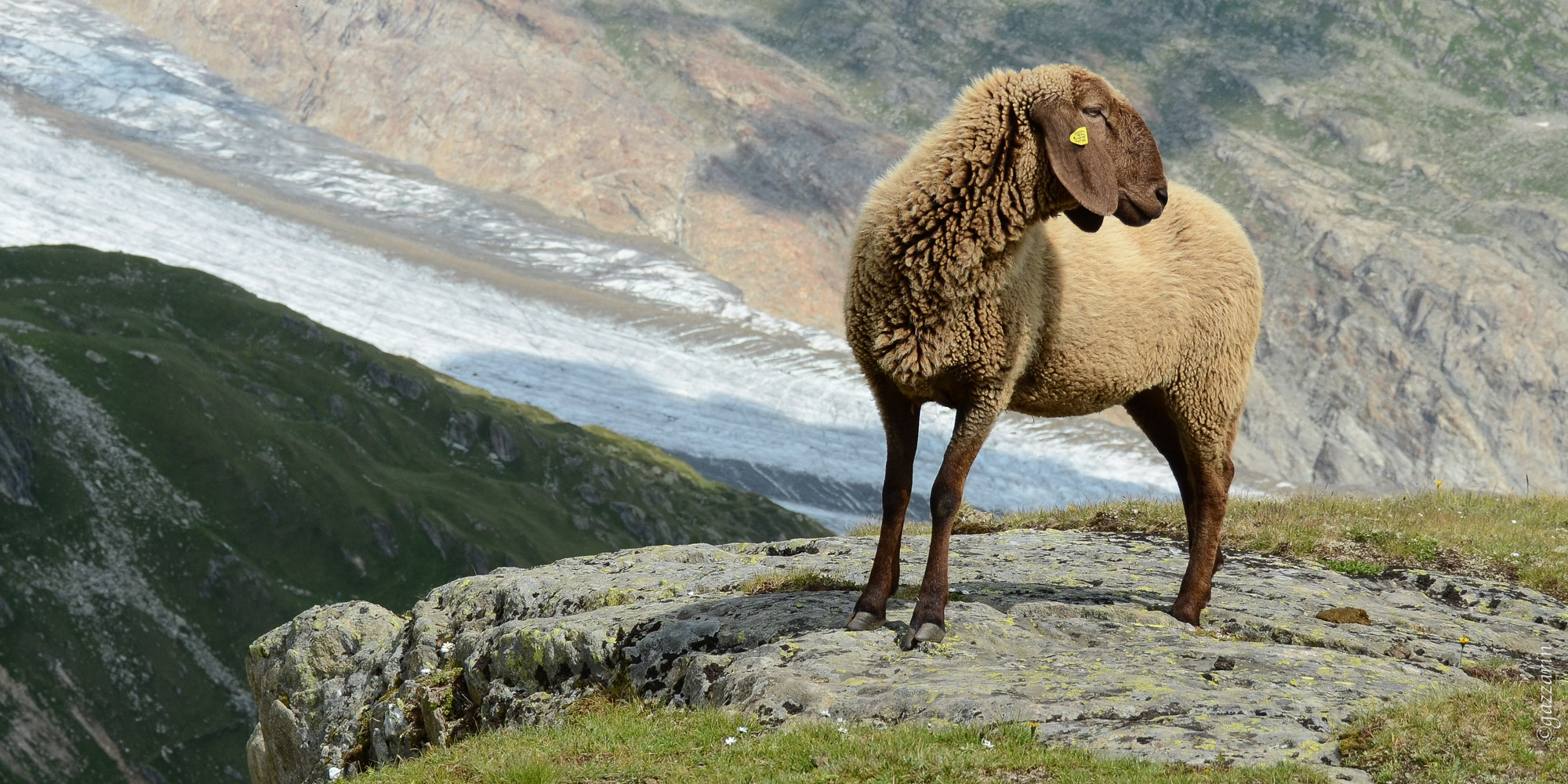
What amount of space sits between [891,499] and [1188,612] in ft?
12.5

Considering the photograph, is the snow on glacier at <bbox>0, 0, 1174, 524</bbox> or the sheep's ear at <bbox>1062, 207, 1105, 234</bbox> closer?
the sheep's ear at <bbox>1062, 207, 1105, 234</bbox>

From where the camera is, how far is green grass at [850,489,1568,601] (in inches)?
658

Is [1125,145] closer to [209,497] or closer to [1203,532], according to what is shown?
[1203,532]

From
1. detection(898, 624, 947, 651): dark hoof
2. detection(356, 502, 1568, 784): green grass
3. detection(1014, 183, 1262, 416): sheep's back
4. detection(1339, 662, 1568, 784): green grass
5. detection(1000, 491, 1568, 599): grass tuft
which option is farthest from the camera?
detection(1000, 491, 1568, 599): grass tuft

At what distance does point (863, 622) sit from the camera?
11.9 m

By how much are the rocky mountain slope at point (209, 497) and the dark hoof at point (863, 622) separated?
112488 millimetres

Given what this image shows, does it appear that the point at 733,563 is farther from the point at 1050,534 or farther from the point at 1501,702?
the point at 1501,702

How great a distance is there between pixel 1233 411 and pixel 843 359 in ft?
552

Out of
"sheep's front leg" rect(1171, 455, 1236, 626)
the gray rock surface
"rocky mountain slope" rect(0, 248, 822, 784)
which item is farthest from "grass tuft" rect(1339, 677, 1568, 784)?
"rocky mountain slope" rect(0, 248, 822, 784)

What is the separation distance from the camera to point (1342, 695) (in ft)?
34.1

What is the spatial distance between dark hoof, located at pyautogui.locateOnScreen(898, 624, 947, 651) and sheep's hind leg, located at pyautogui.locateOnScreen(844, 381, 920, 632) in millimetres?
602

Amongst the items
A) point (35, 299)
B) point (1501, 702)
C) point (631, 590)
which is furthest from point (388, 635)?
point (35, 299)

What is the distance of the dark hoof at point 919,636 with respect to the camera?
11.3 metres

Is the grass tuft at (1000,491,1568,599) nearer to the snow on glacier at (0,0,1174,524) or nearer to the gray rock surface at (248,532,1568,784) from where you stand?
the gray rock surface at (248,532,1568,784)
